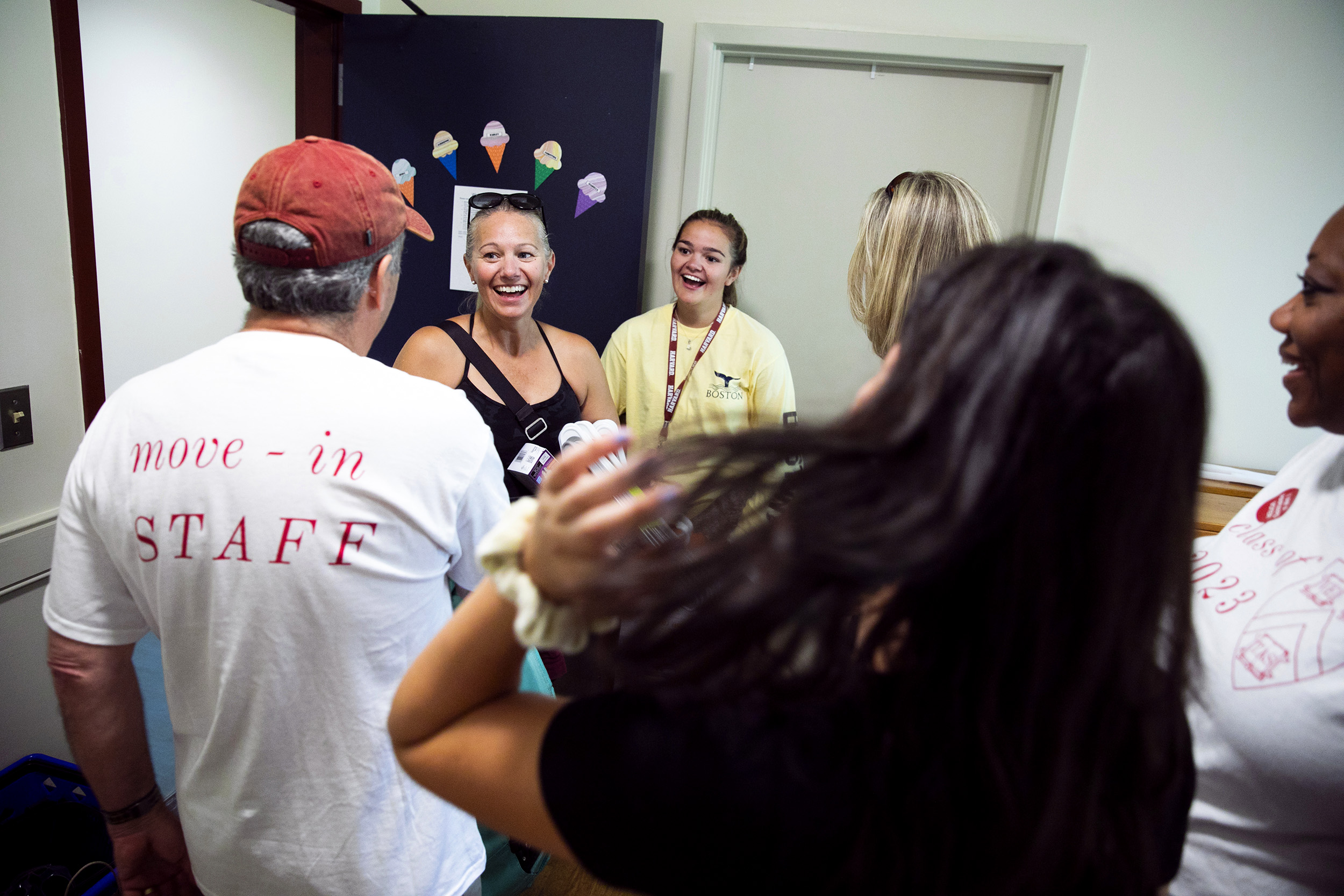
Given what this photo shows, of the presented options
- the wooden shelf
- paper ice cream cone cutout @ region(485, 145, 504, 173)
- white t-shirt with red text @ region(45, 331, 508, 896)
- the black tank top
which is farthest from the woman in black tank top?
the wooden shelf

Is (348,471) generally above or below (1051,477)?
below

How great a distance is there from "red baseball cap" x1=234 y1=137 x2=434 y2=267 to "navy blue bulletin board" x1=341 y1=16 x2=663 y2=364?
1586 millimetres

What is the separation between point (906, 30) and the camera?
258 centimetres

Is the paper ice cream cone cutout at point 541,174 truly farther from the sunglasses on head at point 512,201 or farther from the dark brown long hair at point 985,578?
the dark brown long hair at point 985,578

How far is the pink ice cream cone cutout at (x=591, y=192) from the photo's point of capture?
2580 mm

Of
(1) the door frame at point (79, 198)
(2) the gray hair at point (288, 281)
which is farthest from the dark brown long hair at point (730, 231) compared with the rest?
(2) the gray hair at point (288, 281)

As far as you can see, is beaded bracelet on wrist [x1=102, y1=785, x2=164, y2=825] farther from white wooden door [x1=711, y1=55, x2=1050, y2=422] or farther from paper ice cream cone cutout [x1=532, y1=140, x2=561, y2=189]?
white wooden door [x1=711, y1=55, x2=1050, y2=422]

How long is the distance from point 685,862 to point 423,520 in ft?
1.94

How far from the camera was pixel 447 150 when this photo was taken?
265cm

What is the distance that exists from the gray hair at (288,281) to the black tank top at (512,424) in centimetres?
100

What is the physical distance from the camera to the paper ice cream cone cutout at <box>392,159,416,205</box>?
2678 mm

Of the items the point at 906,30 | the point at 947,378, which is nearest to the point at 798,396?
the point at 906,30

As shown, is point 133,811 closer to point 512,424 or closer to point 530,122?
point 512,424

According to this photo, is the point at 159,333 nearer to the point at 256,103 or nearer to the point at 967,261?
the point at 256,103
